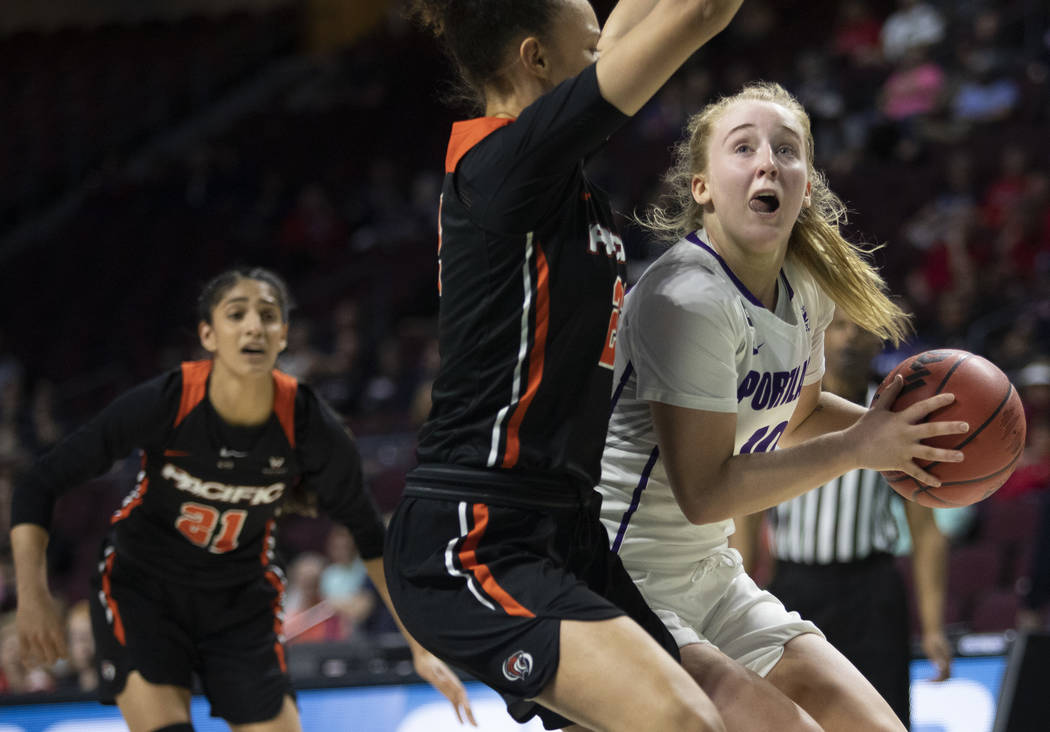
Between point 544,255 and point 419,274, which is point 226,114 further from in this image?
point 544,255

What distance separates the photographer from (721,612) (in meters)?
2.69

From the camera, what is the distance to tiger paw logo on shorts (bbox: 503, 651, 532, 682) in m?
2.09

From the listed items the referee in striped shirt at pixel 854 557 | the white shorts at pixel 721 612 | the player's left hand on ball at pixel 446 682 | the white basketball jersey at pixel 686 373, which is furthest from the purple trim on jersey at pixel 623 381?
the referee in striped shirt at pixel 854 557

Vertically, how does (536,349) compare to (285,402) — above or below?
above

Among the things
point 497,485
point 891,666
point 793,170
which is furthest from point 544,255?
point 891,666

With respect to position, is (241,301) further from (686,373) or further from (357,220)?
(357,220)

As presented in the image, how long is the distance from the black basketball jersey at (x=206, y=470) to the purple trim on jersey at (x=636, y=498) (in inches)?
56.0

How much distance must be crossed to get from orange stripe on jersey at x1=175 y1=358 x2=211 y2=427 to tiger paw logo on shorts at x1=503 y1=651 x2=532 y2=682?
1965 mm

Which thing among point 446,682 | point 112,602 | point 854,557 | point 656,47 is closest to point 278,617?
point 112,602

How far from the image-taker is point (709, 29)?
2.00 m

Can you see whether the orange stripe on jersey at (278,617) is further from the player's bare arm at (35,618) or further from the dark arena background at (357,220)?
the dark arena background at (357,220)

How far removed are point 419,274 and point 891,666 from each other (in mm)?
7296

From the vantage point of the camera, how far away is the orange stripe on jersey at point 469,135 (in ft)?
7.27

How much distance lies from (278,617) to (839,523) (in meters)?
1.96
